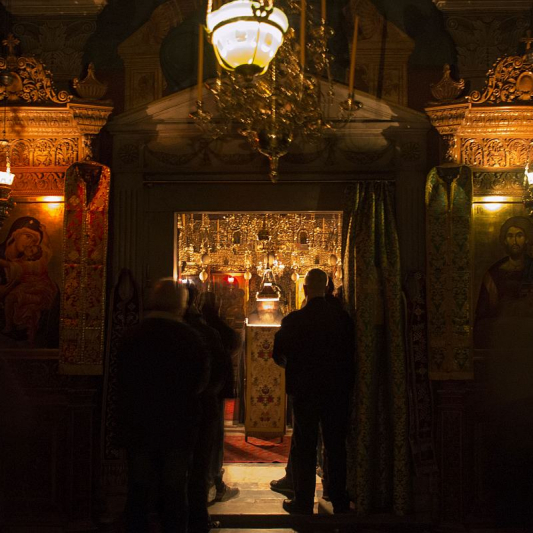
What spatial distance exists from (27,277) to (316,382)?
2474 millimetres

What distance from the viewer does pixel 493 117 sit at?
5379mm

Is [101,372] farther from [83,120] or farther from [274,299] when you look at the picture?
[274,299]

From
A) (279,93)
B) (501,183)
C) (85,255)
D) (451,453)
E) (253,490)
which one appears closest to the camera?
(279,93)

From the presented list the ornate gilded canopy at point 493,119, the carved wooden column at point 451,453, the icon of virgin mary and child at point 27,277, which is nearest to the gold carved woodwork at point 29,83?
the icon of virgin mary and child at point 27,277

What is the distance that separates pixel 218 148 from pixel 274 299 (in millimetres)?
3016

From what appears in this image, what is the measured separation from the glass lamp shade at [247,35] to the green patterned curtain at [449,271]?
6.86 ft

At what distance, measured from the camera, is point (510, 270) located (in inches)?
215

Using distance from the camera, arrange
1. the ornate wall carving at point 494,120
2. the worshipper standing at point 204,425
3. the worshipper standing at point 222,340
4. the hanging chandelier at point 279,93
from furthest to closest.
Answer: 1. the ornate wall carving at point 494,120
2. the worshipper standing at point 222,340
3. the worshipper standing at point 204,425
4. the hanging chandelier at point 279,93

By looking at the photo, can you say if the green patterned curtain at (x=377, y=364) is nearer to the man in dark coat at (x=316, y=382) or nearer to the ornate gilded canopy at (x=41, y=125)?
the man in dark coat at (x=316, y=382)

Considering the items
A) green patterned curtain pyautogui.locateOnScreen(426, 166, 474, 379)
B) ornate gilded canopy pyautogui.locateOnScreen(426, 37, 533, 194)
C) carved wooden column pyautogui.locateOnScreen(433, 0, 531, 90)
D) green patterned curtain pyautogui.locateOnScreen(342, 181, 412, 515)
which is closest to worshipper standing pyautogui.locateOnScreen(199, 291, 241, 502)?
green patterned curtain pyautogui.locateOnScreen(342, 181, 412, 515)

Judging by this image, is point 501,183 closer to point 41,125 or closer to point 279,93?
point 279,93

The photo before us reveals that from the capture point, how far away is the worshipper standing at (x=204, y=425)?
4543 millimetres

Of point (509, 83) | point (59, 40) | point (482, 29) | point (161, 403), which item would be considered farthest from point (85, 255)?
point (482, 29)

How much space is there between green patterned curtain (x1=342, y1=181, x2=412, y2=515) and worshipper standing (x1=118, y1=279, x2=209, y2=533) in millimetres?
1757
